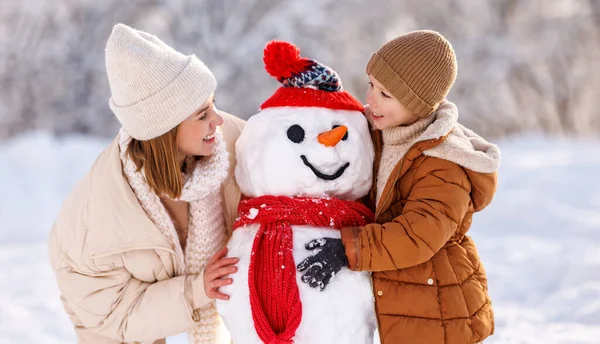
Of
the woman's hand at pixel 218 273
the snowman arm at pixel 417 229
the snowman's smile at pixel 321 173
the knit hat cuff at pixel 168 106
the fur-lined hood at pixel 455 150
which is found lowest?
the woman's hand at pixel 218 273

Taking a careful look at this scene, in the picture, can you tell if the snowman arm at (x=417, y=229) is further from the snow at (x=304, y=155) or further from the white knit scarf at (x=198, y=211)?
the white knit scarf at (x=198, y=211)

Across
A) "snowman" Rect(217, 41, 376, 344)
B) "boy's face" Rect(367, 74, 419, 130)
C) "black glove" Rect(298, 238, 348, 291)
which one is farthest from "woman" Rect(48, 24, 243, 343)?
"boy's face" Rect(367, 74, 419, 130)

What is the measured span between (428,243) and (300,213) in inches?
13.4

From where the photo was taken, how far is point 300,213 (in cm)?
155

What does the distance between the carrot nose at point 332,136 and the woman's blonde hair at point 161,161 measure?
0.43 meters

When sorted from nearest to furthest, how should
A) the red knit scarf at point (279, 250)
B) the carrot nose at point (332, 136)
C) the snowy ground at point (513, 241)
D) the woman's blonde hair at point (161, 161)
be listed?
1. the red knit scarf at point (279, 250)
2. the carrot nose at point (332, 136)
3. the woman's blonde hair at point (161, 161)
4. the snowy ground at point (513, 241)

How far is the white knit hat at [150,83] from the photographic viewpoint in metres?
1.58

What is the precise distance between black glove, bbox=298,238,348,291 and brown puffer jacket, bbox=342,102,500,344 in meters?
0.03

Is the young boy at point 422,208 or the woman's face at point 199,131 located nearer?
the young boy at point 422,208

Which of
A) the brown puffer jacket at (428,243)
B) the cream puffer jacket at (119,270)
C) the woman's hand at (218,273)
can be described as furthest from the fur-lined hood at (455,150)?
the cream puffer jacket at (119,270)

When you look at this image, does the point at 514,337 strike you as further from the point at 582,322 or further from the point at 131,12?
the point at 131,12

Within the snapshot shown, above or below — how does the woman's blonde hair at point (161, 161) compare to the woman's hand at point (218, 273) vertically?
above

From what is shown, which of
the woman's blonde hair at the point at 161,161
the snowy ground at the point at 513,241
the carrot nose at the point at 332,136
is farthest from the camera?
the snowy ground at the point at 513,241

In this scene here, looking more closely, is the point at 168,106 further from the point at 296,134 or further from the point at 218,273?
the point at 218,273
